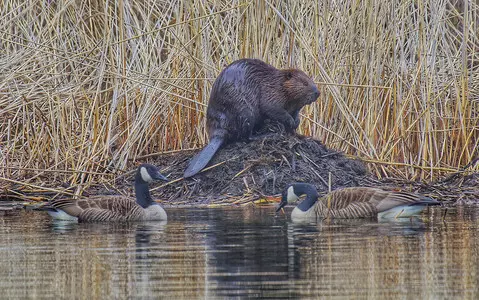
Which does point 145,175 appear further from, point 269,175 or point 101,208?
point 269,175

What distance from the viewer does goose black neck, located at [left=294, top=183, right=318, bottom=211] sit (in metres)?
8.81

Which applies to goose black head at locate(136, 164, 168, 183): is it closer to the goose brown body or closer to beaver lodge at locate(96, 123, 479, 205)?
the goose brown body

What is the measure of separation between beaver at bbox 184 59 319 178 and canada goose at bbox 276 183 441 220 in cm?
186

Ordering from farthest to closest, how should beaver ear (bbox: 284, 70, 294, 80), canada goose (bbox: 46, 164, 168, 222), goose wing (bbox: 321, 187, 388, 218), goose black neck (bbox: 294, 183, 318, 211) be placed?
beaver ear (bbox: 284, 70, 294, 80) → goose black neck (bbox: 294, 183, 318, 211) → canada goose (bbox: 46, 164, 168, 222) → goose wing (bbox: 321, 187, 388, 218)

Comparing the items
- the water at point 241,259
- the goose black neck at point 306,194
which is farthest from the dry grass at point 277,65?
the water at point 241,259

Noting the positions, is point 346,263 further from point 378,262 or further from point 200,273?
point 200,273

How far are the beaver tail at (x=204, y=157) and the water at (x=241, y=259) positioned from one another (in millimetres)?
1773

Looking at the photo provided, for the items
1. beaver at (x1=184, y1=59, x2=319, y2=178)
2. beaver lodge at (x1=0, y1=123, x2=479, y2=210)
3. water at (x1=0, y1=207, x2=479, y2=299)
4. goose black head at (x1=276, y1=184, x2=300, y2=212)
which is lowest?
water at (x1=0, y1=207, x2=479, y2=299)

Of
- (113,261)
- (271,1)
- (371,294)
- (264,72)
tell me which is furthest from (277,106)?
(371,294)

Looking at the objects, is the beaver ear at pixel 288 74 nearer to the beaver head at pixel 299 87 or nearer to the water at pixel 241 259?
the beaver head at pixel 299 87

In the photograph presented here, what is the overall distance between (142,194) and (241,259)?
3298 millimetres

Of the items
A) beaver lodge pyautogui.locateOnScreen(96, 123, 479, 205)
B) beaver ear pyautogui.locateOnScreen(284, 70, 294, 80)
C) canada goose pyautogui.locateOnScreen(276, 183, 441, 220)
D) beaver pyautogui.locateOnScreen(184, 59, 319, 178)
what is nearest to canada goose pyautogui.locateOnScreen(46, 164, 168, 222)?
canada goose pyautogui.locateOnScreen(276, 183, 441, 220)

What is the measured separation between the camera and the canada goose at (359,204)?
838cm

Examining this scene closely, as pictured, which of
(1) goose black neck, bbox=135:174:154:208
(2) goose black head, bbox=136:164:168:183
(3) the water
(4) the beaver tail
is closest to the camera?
(3) the water
